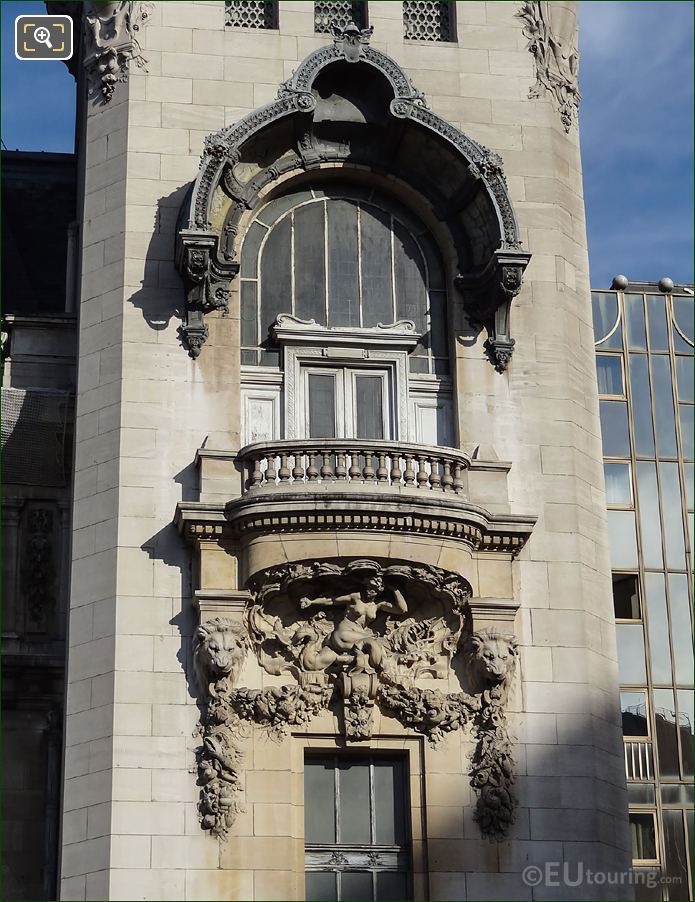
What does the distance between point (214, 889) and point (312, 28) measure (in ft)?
47.9

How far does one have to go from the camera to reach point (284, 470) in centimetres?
2786

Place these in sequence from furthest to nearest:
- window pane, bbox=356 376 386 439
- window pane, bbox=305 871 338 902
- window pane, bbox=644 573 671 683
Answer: window pane, bbox=644 573 671 683 → window pane, bbox=356 376 386 439 → window pane, bbox=305 871 338 902

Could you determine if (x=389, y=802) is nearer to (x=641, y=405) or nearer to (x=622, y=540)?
(x=622, y=540)

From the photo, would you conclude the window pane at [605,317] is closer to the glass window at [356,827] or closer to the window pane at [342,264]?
the window pane at [342,264]

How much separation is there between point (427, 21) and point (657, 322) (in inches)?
306

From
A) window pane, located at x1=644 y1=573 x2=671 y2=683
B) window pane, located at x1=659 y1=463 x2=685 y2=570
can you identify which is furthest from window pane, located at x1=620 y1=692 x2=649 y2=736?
window pane, located at x1=659 y1=463 x2=685 y2=570

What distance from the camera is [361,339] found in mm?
29969

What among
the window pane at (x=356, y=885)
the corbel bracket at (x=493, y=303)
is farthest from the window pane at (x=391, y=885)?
the corbel bracket at (x=493, y=303)

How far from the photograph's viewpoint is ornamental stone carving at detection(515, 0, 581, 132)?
106 feet

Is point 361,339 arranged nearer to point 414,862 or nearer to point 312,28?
point 312,28

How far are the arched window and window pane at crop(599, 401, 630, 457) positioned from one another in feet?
18.9

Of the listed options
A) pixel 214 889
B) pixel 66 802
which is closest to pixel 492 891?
pixel 214 889

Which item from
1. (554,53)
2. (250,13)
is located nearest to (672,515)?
(554,53)

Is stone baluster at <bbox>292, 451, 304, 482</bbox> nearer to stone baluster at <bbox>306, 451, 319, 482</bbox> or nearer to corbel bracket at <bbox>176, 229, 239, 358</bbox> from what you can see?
stone baluster at <bbox>306, 451, 319, 482</bbox>
